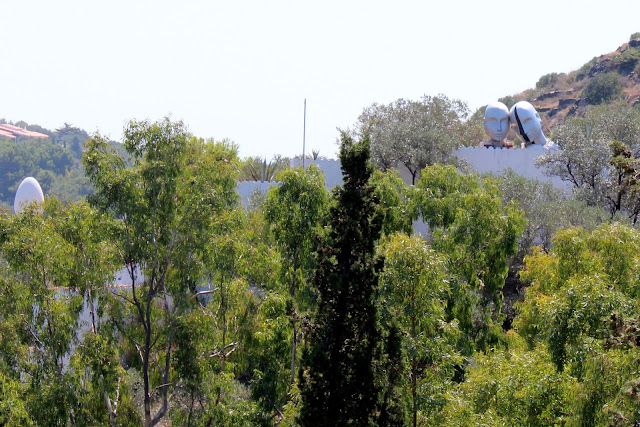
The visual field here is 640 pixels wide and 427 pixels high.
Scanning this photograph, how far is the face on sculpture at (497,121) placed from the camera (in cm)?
3089

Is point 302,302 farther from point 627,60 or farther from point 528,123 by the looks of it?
point 627,60

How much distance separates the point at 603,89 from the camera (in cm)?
6419

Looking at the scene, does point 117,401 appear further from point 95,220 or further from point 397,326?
point 397,326

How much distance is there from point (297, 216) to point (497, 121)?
767 inches

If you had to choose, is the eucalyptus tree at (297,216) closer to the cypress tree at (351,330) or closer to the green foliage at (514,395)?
the cypress tree at (351,330)

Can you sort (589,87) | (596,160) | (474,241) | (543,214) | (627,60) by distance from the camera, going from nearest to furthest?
(474,241) < (543,214) < (596,160) < (589,87) < (627,60)

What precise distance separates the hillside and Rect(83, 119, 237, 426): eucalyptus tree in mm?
51393

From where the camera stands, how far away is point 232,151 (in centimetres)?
1416

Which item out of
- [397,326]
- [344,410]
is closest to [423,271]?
[397,326]

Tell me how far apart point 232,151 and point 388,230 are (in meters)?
3.85

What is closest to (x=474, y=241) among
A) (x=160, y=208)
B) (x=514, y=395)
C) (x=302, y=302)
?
(x=302, y=302)

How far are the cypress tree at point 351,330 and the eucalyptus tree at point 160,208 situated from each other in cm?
315

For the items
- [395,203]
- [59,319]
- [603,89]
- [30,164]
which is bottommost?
[30,164]

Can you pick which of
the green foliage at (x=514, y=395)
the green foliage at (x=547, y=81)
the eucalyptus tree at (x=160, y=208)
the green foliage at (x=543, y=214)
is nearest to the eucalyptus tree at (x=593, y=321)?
the green foliage at (x=514, y=395)
